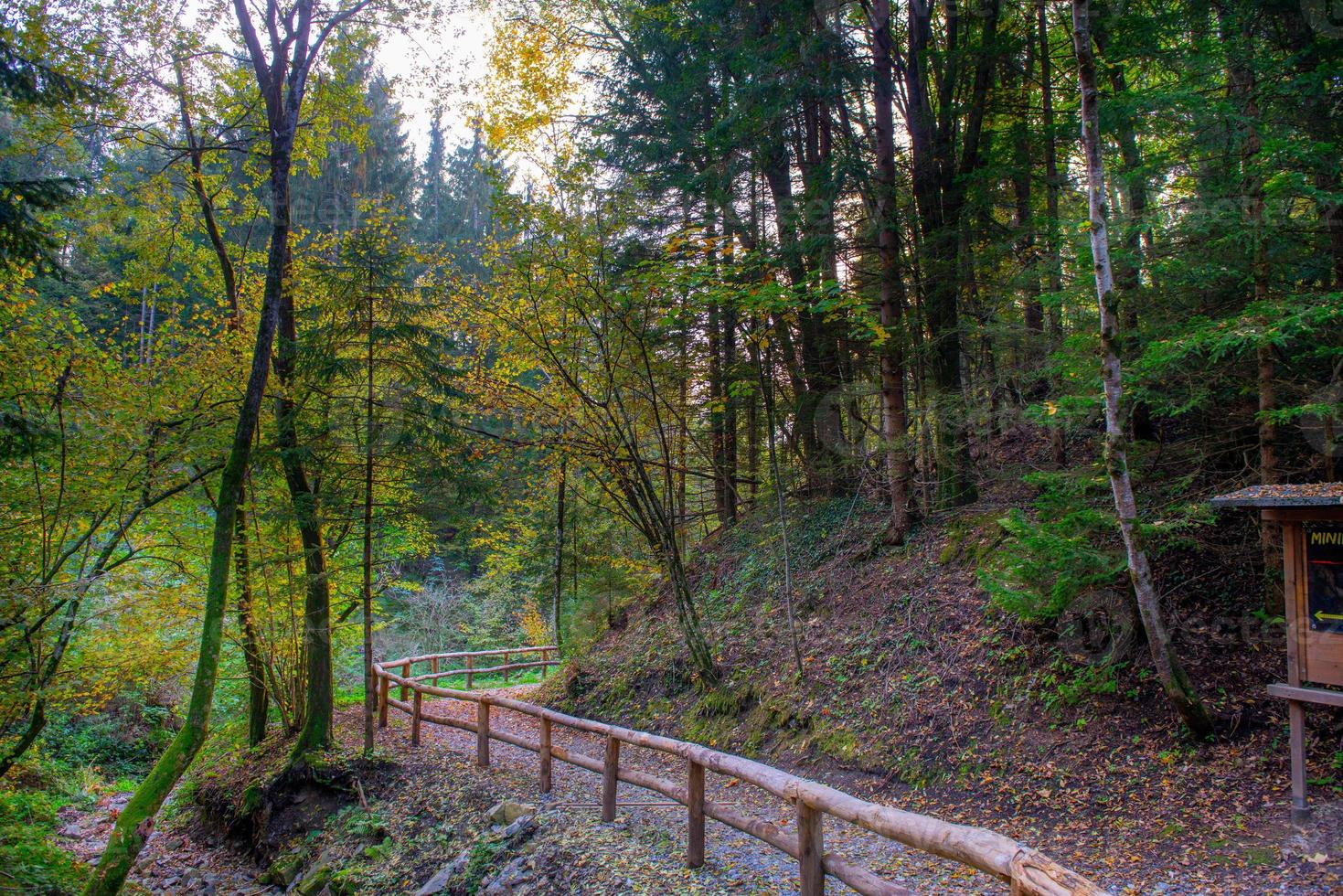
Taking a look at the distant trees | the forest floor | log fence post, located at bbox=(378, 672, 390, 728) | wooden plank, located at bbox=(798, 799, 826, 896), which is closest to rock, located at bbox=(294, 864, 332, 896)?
the forest floor

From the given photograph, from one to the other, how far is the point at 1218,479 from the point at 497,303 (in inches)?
338

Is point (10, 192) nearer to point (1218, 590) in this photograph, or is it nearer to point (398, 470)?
point (398, 470)

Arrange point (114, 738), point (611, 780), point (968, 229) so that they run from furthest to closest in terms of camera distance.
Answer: point (114, 738)
point (968, 229)
point (611, 780)

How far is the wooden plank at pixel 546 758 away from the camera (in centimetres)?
770

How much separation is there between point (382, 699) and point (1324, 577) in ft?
40.6

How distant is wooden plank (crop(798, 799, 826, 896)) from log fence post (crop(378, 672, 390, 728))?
31.8 feet

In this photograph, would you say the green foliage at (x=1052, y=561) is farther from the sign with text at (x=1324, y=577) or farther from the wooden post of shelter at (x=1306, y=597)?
the sign with text at (x=1324, y=577)

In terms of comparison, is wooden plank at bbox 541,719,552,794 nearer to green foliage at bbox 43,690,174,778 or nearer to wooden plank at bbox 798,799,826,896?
wooden plank at bbox 798,799,826,896

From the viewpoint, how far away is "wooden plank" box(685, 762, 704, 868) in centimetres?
527

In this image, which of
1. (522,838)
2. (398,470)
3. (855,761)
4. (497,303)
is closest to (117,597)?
(398,470)

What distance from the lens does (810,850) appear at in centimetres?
414

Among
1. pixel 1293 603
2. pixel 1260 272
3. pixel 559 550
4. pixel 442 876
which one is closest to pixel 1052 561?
pixel 1293 603

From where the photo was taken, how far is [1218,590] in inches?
243

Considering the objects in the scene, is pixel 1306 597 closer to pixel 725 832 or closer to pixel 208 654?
pixel 725 832
